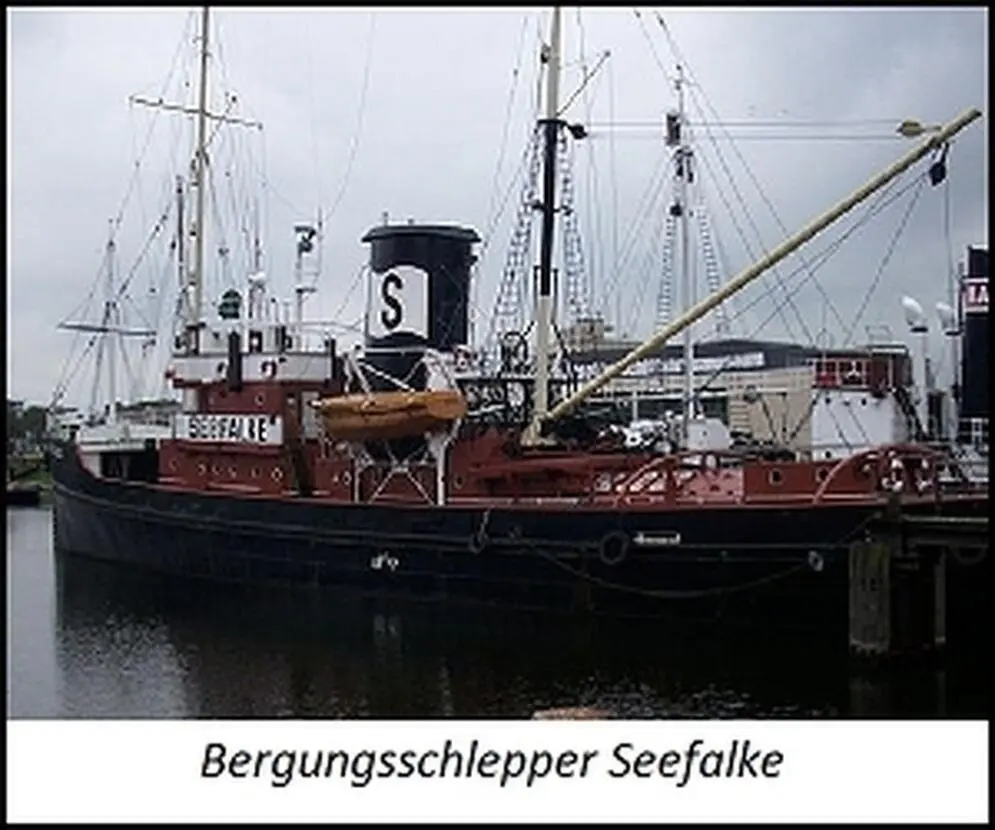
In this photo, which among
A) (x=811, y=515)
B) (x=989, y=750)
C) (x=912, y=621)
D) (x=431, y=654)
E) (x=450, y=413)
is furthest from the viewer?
(x=450, y=413)

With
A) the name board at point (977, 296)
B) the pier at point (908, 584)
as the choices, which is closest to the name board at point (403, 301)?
the name board at point (977, 296)

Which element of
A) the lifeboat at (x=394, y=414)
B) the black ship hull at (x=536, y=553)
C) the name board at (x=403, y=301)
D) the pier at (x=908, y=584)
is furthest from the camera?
the name board at (x=403, y=301)

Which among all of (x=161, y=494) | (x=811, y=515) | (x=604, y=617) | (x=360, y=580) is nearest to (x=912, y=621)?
(x=811, y=515)

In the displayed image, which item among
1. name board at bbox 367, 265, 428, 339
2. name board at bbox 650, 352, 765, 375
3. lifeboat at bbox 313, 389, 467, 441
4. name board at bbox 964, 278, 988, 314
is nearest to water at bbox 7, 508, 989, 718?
lifeboat at bbox 313, 389, 467, 441

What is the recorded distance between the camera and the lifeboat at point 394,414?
26266mm

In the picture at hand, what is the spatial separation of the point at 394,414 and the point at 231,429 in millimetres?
7208

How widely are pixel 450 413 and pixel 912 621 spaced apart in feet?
32.4

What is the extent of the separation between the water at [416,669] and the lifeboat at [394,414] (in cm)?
334

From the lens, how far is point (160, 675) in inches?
873

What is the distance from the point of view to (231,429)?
32.4 m

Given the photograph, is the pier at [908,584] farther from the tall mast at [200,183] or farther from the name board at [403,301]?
the tall mast at [200,183]

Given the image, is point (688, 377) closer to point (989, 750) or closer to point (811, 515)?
point (811, 515)

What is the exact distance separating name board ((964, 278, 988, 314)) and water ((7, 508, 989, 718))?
824cm

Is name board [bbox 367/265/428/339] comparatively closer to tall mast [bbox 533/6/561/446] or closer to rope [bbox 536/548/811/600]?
tall mast [bbox 533/6/561/446]
